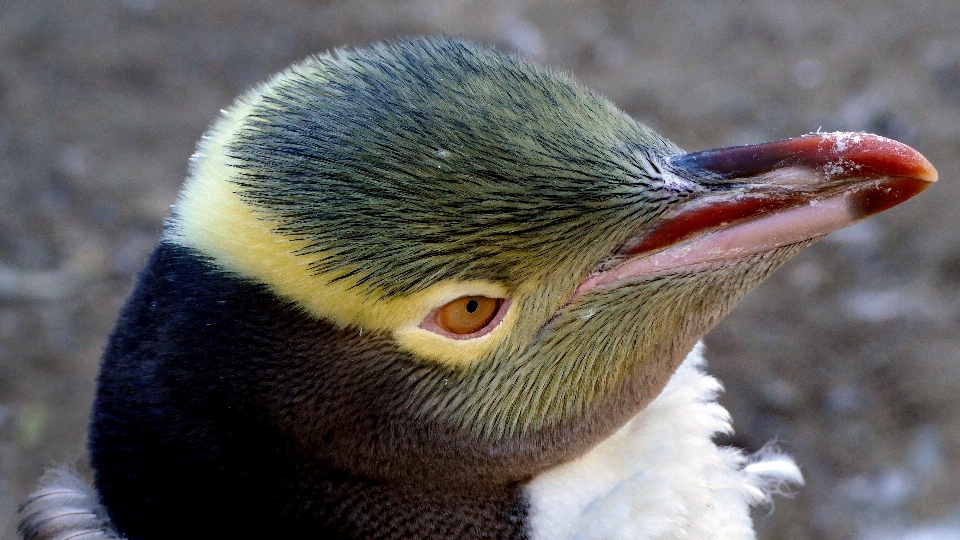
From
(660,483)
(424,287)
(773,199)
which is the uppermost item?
(773,199)

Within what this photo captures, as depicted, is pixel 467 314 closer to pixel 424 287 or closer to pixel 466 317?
pixel 466 317

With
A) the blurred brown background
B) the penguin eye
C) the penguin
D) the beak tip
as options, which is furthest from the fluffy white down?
the blurred brown background

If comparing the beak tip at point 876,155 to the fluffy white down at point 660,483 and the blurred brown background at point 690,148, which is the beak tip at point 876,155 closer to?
the fluffy white down at point 660,483

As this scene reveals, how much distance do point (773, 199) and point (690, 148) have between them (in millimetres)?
4903

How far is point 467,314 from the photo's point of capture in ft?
6.62

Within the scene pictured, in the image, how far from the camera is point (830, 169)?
2.03m

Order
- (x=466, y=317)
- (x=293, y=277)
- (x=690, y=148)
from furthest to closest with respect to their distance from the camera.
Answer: (x=690, y=148) < (x=466, y=317) < (x=293, y=277)

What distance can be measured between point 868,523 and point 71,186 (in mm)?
5159

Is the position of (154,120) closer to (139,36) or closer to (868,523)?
(139,36)

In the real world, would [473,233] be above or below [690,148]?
below

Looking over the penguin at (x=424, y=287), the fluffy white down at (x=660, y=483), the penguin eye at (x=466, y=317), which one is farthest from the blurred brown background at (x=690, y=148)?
the penguin eye at (x=466, y=317)

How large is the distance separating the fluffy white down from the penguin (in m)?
0.02

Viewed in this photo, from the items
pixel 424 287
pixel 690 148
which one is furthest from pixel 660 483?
pixel 690 148

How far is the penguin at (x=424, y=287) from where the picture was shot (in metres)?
1.94
